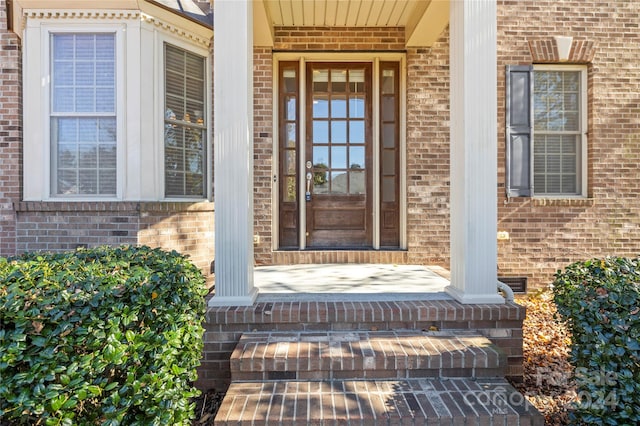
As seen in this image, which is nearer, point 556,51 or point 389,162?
point 556,51

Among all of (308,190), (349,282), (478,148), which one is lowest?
(349,282)

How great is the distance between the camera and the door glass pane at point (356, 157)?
196 inches

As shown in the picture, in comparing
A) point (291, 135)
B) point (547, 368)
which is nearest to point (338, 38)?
point (291, 135)

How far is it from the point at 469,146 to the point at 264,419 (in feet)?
7.67

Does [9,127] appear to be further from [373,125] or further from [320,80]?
[373,125]

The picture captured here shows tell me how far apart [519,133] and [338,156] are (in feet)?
7.59

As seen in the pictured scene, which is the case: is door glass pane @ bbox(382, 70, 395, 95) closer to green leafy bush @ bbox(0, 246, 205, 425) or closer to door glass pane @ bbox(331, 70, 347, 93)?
door glass pane @ bbox(331, 70, 347, 93)

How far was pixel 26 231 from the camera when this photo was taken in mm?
4020

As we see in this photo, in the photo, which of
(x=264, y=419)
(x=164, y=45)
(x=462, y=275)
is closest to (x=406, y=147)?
(x=462, y=275)

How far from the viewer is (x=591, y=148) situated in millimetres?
4965

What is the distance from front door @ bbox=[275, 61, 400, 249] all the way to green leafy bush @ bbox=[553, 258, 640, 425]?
2.90m

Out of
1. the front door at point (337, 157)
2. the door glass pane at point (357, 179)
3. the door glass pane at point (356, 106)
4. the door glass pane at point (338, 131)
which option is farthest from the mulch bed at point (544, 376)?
the door glass pane at point (356, 106)

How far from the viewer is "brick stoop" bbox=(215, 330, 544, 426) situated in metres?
2.02

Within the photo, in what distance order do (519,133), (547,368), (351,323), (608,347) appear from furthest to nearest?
(519,133)
(547,368)
(351,323)
(608,347)
